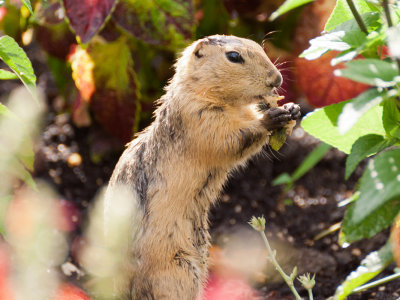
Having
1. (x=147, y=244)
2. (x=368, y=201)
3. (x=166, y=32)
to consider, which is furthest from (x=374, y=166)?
(x=166, y=32)

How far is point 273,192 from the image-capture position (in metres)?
3.63

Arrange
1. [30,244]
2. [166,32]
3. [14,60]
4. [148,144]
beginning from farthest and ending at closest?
1. [166,32]
2. [148,144]
3. [14,60]
4. [30,244]

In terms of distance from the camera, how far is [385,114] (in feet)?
5.84

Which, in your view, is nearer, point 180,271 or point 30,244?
point 30,244

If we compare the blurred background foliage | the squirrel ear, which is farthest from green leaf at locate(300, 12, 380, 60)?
the blurred background foliage

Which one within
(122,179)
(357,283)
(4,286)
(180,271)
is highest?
(4,286)

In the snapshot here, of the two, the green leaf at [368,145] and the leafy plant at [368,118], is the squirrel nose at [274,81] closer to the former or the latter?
the leafy plant at [368,118]

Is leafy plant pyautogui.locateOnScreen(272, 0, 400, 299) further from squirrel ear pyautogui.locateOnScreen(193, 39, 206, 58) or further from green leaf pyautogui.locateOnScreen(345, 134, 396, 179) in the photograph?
squirrel ear pyautogui.locateOnScreen(193, 39, 206, 58)

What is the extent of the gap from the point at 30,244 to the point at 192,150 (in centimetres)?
158

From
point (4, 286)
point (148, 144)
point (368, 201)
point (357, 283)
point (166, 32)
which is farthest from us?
point (166, 32)

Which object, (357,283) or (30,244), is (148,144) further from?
(30,244)

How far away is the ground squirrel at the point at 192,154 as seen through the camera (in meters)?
2.24

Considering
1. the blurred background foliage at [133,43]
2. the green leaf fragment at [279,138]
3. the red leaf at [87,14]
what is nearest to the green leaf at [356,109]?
the green leaf fragment at [279,138]

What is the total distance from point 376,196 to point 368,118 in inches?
25.7
